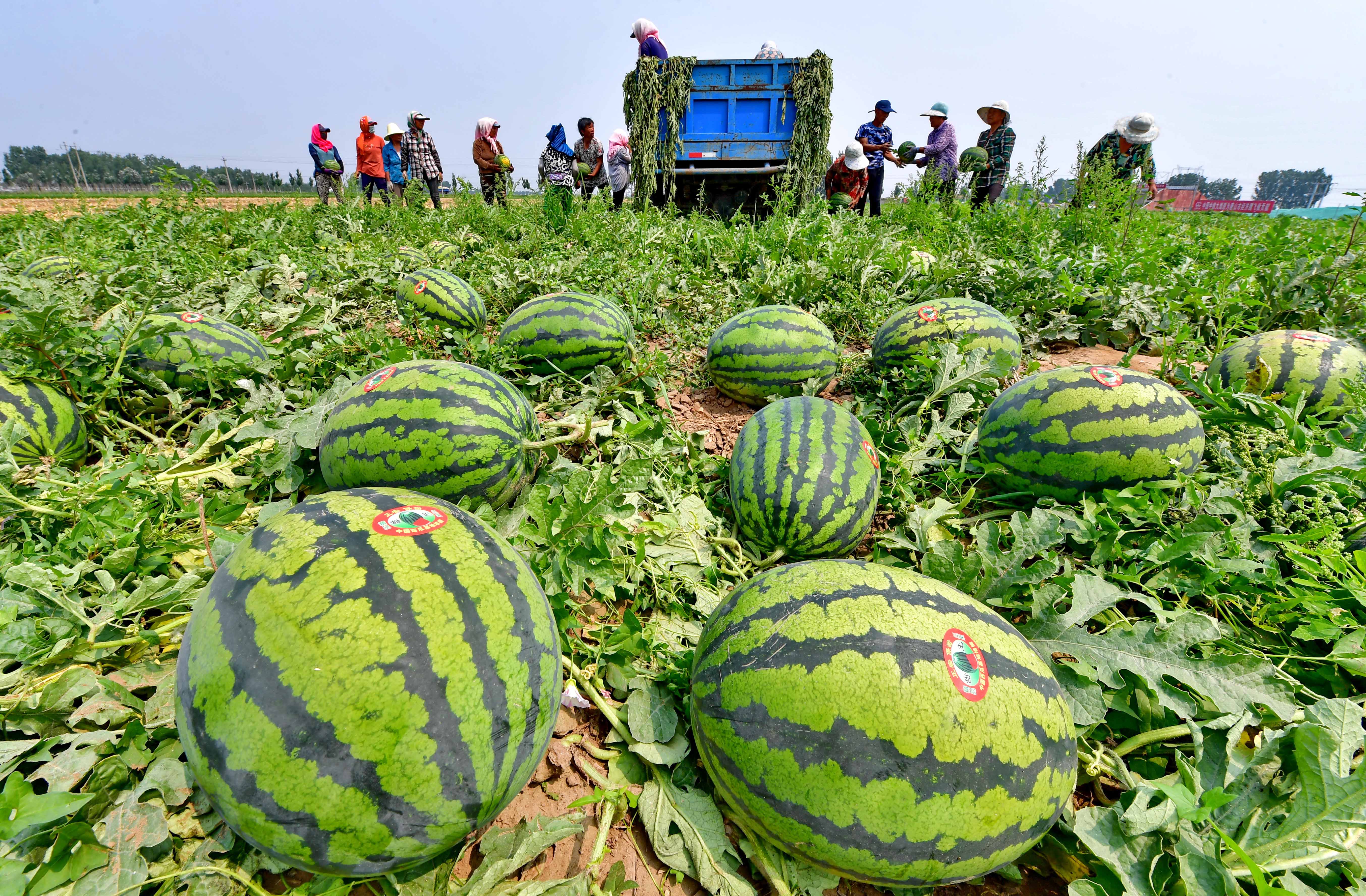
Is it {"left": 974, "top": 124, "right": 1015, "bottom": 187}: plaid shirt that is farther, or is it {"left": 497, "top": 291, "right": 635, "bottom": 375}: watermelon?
{"left": 974, "top": 124, "right": 1015, "bottom": 187}: plaid shirt

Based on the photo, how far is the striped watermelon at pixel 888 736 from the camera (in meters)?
1.19

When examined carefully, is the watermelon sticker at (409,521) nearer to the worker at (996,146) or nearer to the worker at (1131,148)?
the worker at (1131,148)

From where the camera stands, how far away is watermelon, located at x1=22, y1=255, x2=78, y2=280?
3832 mm

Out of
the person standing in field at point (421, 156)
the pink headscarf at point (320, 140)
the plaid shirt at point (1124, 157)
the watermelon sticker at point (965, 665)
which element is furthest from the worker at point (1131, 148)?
the pink headscarf at point (320, 140)

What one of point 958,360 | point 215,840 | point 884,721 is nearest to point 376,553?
point 215,840

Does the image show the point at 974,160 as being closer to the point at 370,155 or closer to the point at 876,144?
the point at 876,144

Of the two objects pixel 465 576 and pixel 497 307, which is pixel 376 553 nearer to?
pixel 465 576

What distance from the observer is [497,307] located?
434 cm

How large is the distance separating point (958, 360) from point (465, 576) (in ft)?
8.73

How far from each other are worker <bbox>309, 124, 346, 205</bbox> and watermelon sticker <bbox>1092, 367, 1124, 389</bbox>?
12.8m

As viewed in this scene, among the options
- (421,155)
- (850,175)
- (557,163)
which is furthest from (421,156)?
(850,175)

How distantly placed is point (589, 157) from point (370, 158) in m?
4.29

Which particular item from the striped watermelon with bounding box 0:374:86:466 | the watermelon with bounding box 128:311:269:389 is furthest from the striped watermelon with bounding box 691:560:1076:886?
the watermelon with bounding box 128:311:269:389

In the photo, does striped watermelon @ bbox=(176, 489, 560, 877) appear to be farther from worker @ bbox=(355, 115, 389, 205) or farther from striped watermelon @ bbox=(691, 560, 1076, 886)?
worker @ bbox=(355, 115, 389, 205)
